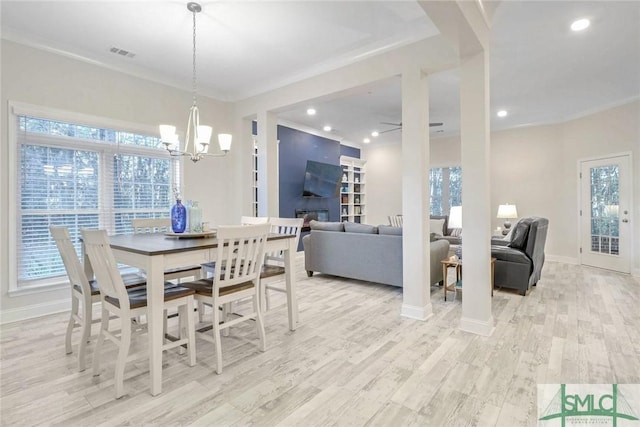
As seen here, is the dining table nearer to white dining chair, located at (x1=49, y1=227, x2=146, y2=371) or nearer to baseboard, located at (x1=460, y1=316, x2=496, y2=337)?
white dining chair, located at (x1=49, y1=227, x2=146, y2=371)

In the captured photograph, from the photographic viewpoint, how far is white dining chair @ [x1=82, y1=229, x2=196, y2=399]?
1.92 metres

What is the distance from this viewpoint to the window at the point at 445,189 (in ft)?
25.4

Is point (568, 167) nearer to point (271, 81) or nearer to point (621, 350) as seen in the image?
point (621, 350)

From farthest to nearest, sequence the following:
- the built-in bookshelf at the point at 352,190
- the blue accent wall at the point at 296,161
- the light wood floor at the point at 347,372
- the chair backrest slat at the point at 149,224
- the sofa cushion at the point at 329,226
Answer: the built-in bookshelf at the point at 352,190 < the blue accent wall at the point at 296,161 < the sofa cushion at the point at 329,226 < the chair backrest slat at the point at 149,224 < the light wood floor at the point at 347,372

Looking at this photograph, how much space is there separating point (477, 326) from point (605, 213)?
183 inches

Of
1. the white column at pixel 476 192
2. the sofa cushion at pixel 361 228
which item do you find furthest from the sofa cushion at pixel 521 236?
the sofa cushion at pixel 361 228

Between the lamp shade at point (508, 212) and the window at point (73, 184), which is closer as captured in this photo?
the window at point (73, 184)

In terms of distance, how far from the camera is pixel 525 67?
3963 mm

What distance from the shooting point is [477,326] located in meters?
2.82

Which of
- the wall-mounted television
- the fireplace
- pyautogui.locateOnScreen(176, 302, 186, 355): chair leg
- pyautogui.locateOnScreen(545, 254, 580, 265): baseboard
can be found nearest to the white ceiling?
the wall-mounted television

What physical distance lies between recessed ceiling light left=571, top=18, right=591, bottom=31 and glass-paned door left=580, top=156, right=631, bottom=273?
3369mm

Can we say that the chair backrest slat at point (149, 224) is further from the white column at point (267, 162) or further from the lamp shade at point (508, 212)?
the lamp shade at point (508, 212)

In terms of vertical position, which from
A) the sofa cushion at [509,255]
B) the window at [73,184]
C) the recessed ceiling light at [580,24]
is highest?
the recessed ceiling light at [580,24]

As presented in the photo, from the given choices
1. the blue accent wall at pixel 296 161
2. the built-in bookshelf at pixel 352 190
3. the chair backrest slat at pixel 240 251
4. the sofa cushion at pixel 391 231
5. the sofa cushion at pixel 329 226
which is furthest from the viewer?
the built-in bookshelf at pixel 352 190
